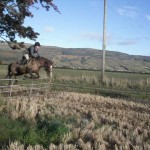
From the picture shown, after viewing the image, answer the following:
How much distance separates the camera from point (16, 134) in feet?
44.0

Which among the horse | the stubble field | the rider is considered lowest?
the stubble field

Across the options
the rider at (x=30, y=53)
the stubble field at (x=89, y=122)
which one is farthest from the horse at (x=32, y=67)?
the stubble field at (x=89, y=122)

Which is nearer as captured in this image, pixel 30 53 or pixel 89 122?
pixel 89 122

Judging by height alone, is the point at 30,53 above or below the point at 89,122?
above

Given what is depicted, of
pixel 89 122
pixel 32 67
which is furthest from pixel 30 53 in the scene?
pixel 89 122

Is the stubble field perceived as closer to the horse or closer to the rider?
the rider

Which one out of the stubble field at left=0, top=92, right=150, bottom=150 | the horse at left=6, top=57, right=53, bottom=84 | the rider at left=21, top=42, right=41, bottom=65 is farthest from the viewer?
the horse at left=6, top=57, right=53, bottom=84

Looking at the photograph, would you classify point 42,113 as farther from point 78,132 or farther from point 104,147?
point 104,147

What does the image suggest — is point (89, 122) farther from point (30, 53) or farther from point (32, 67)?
point (32, 67)

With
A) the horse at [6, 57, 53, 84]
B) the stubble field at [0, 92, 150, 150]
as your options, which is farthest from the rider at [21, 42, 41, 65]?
the stubble field at [0, 92, 150, 150]

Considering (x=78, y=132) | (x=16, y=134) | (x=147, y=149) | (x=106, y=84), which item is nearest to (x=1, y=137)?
(x=16, y=134)

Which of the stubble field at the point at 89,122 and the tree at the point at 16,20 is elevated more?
the tree at the point at 16,20

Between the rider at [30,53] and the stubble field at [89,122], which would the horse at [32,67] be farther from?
the stubble field at [89,122]

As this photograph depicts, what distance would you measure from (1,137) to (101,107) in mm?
8474
